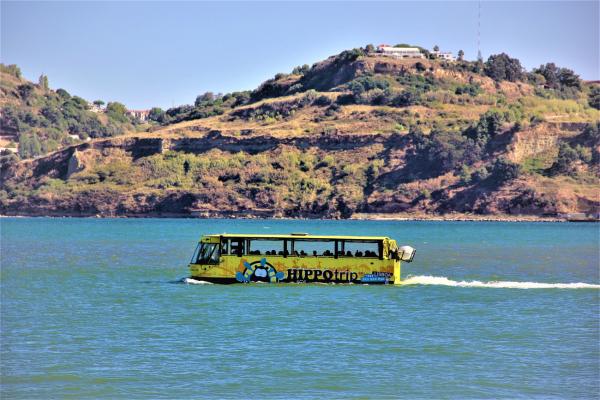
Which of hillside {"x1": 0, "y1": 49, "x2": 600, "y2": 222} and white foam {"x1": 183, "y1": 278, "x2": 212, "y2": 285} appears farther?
hillside {"x1": 0, "y1": 49, "x2": 600, "y2": 222}

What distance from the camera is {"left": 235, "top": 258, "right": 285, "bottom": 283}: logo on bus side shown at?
48312 mm

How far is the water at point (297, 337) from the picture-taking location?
87.7 ft

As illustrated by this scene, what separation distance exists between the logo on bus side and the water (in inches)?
15.4

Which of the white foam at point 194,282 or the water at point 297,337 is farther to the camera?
the white foam at point 194,282

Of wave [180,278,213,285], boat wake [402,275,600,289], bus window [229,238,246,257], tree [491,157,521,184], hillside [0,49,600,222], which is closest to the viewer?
bus window [229,238,246,257]

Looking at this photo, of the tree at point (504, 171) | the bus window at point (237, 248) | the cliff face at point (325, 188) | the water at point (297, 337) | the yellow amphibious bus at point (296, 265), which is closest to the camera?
the water at point (297, 337)

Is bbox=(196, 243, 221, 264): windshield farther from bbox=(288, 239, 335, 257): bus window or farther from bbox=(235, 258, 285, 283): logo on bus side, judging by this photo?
bbox=(288, 239, 335, 257): bus window

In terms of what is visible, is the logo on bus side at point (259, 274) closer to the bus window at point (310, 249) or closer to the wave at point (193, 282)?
the bus window at point (310, 249)

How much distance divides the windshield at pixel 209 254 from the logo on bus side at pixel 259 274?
1.26 m

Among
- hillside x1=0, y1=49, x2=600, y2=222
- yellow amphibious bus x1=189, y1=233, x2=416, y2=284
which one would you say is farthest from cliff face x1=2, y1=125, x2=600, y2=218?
yellow amphibious bus x1=189, y1=233, x2=416, y2=284

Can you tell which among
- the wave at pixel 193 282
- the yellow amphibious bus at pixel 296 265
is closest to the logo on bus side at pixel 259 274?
the yellow amphibious bus at pixel 296 265

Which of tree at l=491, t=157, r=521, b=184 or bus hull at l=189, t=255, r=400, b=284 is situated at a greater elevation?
tree at l=491, t=157, r=521, b=184

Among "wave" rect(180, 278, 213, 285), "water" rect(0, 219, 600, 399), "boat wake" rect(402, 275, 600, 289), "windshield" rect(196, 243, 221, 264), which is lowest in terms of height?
"water" rect(0, 219, 600, 399)

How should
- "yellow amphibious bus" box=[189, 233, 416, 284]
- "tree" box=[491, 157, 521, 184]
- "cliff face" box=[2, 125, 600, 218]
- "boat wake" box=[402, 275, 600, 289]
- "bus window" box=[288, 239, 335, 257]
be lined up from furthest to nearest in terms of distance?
"cliff face" box=[2, 125, 600, 218], "tree" box=[491, 157, 521, 184], "boat wake" box=[402, 275, 600, 289], "bus window" box=[288, 239, 335, 257], "yellow amphibious bus" box=[189, 233, 416, 284]
